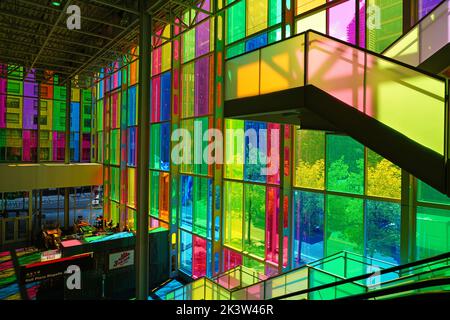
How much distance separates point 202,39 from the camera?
13.6 meters

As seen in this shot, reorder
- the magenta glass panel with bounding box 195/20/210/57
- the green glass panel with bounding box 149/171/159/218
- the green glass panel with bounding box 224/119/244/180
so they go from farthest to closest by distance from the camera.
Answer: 1. the green glass panel with bounding box 149/171/159/218
2. the magenta glass panel with bounding box 195/20/210/57
3. the green glass panel with bounding box 224/119/244/180

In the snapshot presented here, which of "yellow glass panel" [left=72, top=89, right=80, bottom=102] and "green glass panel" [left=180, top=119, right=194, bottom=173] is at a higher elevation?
"yellow glass panel" [left=72, top=89, right=80, bottom=102]

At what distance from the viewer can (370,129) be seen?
372 centimetres

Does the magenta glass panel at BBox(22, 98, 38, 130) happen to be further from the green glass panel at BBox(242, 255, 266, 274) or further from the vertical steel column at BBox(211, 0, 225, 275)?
the green glass panel at BBox(242, 255, 266, 274)

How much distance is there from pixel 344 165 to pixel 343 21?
3899mm

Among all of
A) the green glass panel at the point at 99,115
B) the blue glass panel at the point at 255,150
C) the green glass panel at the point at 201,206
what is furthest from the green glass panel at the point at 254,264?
the green glass panel at the point at 99,115

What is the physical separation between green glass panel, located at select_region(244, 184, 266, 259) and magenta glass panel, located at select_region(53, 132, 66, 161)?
17503 mm

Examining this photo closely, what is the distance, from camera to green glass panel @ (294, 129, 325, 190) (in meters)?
8.86

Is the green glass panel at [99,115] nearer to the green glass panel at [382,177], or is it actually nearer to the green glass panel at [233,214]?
the green glass panel at [233,214]

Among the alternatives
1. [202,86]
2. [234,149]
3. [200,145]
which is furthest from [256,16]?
[200,145]

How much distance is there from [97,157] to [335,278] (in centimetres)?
2301

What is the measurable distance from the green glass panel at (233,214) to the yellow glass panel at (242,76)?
6577mm

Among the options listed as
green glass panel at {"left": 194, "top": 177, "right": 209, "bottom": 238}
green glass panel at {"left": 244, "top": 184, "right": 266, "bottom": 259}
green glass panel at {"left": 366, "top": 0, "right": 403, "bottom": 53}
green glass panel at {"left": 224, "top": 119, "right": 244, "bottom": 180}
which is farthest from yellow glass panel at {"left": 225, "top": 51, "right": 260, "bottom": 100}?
green glass panel at {"left": 194, "top": 177, "right": 209, "bottom": 238}

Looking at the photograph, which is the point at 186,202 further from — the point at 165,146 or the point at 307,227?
the point at 307,227
